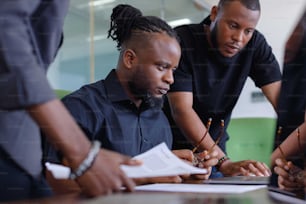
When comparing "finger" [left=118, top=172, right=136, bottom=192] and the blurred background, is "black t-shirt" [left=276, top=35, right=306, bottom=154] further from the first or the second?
the blurred background

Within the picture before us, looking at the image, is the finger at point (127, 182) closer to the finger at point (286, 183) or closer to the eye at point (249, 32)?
the finger at point (286, 183)

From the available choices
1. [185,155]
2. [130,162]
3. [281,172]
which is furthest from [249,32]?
[130,162]

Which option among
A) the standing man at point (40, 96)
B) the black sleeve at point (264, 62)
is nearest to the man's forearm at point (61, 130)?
the standing man at point (40, 96)

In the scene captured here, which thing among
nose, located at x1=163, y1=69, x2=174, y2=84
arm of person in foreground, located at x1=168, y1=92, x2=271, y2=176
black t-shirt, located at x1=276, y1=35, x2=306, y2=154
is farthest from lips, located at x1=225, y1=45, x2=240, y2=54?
black t-shirt, located at x1=276, y1=35, x2=306, y2=154

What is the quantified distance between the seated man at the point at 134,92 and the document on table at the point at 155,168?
0.60 ft

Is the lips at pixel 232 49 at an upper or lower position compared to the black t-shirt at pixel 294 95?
lower

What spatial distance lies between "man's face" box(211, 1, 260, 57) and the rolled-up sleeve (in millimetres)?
549

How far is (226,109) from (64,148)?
2.09ft

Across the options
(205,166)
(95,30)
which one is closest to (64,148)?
(205,166)

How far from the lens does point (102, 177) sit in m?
0.36

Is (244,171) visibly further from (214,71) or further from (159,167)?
(159,167)

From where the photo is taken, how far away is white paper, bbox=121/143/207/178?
1.31 ft

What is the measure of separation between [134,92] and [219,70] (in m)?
0.29

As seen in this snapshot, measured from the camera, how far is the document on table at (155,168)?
A: 15.7 inches
